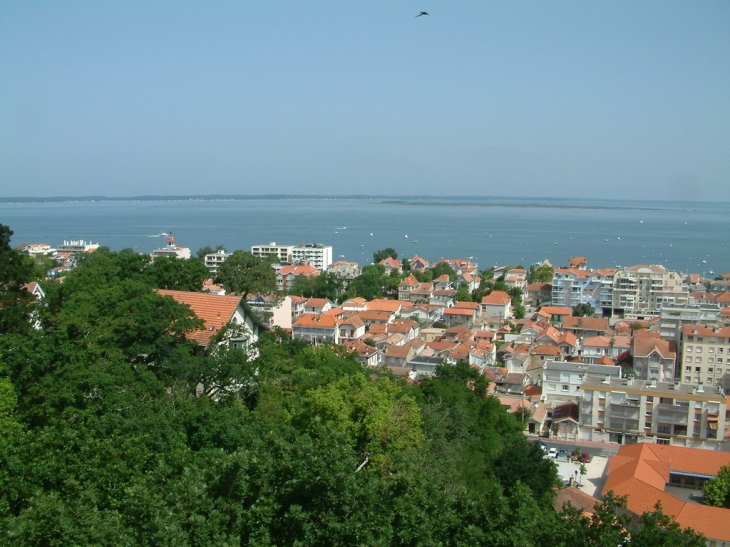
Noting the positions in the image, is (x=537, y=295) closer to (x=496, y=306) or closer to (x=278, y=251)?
(x=496, y=306)

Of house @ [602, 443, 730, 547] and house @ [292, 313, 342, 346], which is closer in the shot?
A: house @ [602, 443, 730, 547]

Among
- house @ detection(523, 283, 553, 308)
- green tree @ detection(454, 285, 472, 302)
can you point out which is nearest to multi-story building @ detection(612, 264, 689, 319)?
house @ detection(523, 283, 553, 308)

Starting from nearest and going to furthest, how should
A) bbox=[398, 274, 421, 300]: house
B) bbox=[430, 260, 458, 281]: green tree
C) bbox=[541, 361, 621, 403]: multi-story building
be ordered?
1. bbox=[541, 361, 621, 403]: multi-story building
2. bbox=[398, 274, 421, 300]: house
3. bbox=[430, 260, 458, 281]: green tree

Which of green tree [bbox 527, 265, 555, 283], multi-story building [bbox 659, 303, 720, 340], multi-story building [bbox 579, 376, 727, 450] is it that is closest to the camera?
multi-story building [bbox 579, 376, 727, 450]

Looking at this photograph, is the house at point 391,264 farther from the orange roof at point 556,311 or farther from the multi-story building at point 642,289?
the multi-story building at point 642,289

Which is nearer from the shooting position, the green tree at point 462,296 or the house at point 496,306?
the house at point 496,306

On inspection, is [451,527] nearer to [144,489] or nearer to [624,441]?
[144,489]

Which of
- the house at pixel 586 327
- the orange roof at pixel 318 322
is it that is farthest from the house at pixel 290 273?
the house at pixel 586 327

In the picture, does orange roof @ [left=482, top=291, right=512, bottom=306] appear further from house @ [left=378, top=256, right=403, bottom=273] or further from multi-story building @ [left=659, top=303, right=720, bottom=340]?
house @ [left=378, top=256, right=403, bottom=273]

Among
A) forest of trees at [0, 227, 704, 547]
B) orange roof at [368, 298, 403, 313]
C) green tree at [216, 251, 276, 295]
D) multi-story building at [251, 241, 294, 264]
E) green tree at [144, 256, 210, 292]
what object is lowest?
orange roof at [368, 298, 403, 313]
